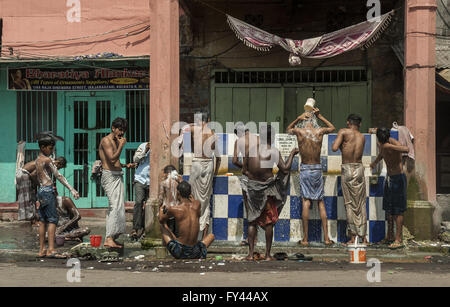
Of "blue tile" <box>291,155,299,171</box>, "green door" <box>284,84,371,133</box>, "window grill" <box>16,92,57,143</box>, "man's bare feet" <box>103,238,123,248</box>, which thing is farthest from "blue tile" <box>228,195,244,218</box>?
"window grill" <box>16,92,57,143</box>

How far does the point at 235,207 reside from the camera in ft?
33.9

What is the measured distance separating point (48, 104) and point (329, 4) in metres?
5.93

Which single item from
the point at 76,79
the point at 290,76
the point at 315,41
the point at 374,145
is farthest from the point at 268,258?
the point at 76,79

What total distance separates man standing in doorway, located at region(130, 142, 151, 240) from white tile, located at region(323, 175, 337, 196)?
289 centimetres

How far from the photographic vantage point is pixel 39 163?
966cm

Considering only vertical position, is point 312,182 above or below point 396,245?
above

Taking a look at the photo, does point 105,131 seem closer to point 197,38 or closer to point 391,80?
point 197,38

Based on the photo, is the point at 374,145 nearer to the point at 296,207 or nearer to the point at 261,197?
the point at 296,207

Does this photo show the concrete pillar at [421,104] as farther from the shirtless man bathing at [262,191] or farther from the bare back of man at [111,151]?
the bare back of man at [111,151]

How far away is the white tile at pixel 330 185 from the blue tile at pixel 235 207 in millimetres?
1245

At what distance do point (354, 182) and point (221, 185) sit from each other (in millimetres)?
1903

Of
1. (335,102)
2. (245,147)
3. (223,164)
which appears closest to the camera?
(245,147)

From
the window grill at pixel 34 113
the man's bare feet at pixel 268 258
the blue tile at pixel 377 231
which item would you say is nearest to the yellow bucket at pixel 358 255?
the man's bare feet at pixel 268 258

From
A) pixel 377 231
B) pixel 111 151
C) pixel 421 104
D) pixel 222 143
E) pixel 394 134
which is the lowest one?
pixel 377 231
